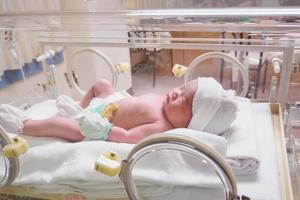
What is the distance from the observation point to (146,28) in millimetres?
1111

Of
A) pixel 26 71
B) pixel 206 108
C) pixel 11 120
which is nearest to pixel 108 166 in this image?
pixel 206 108

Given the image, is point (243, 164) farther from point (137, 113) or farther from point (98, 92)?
point (98, 92)

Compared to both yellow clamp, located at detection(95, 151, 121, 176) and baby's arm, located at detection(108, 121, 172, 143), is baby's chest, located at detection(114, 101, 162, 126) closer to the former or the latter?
baby's arm, located at detection(108, 121, 172, 143)

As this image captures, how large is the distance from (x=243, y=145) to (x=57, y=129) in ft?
2.08

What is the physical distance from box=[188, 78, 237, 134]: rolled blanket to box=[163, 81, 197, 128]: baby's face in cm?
5

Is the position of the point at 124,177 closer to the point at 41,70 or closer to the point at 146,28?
the point at 146,28

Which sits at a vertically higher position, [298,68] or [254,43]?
[254,43]

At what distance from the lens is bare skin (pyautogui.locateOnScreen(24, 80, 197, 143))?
3.33 feet

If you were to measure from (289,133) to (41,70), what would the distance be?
1213mm

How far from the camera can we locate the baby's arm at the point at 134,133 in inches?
39.2

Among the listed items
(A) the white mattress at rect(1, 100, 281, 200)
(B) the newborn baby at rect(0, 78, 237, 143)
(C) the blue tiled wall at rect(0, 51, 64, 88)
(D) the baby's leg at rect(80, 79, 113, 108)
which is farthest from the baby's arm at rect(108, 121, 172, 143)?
(C) the blue tiled wall at rect(0, 51, 64, 88)

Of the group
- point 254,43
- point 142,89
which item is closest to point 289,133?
point 254,43

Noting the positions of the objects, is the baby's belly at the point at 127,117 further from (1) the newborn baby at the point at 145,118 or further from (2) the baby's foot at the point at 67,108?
(2) the baby's foot at the point at 67,108

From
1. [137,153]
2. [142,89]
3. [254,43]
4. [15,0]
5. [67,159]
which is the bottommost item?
[142,89]
